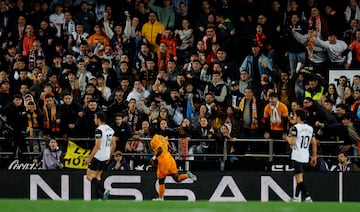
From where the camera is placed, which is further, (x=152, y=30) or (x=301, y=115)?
(x=152, y=30)

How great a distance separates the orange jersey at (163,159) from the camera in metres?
23.4

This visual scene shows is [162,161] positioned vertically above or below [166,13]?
below

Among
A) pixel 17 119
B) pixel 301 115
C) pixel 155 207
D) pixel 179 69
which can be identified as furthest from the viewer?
pixel 179 69

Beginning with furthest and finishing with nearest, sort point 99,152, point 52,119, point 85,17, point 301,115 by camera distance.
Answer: point 85,17, point 52,119, point 99,152, point 301,115

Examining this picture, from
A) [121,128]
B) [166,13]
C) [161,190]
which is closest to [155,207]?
[161,190]

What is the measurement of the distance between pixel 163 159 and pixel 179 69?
3912mm

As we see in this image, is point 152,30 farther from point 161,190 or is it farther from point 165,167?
point 161,190

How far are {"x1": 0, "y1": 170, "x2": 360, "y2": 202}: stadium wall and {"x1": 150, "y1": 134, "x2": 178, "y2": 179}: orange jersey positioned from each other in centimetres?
151

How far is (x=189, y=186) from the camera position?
25.2 metres

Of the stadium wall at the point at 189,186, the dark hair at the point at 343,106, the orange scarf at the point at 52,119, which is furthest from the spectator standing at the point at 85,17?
the dark hair at the point at 343,106

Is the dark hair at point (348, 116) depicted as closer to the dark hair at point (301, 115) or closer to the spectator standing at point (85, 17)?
the dark hair at point (301, 115)

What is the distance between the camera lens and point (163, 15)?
28688 mm

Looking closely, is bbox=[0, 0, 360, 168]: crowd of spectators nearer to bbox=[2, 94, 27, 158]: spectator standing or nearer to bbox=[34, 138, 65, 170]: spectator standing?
bbox=[2, 94, 27, 158]: spectator standing

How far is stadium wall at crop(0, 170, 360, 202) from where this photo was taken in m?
24.7
